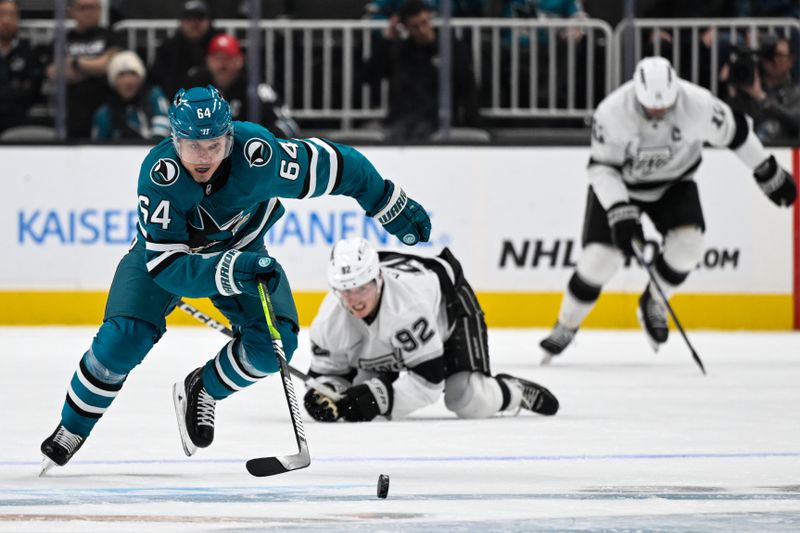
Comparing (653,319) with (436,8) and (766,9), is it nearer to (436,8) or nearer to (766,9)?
(766,9)

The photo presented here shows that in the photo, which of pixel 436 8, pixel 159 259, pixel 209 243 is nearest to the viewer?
pixel 159 259

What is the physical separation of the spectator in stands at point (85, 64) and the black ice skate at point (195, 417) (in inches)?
222

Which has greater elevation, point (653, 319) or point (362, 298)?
point (362, 298)

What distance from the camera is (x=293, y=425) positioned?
4.88 metres

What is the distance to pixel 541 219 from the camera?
10.7m

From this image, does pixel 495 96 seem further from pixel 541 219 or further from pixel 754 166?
pixel 754 166

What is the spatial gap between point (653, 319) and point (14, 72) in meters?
4.36

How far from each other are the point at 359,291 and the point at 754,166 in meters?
3.65

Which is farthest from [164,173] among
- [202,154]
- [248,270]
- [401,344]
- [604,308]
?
[604,308]

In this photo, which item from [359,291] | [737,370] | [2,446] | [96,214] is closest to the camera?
[2,446]

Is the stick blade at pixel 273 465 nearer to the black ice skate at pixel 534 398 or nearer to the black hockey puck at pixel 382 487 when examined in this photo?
the black hockey puck at pixel 382 487

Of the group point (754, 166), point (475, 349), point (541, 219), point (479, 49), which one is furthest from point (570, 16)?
point (475, 349)

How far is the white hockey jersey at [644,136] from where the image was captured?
8852 mm

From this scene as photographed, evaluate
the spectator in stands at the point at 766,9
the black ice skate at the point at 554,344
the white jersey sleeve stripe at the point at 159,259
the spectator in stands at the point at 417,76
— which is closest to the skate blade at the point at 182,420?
the white jersey sleeve stripe at the point at 159,259
